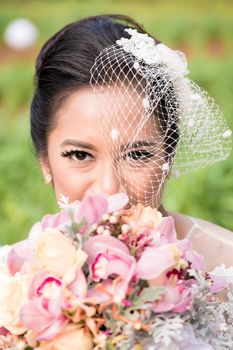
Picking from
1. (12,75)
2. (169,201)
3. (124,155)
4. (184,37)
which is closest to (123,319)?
(124,155)

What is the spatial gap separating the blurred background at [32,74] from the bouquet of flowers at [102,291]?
1.86 metres

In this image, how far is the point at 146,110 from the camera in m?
2.91

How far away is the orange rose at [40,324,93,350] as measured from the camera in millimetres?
2029

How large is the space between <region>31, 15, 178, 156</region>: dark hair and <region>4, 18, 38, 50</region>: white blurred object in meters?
10.8

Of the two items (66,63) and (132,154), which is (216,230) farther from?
(66,63)

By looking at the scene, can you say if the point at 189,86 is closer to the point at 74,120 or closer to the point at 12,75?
the point at 74,120

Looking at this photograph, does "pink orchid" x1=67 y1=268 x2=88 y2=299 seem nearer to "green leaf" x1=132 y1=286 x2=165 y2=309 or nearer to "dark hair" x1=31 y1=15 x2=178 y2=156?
"green leaf" x1=132 y1=286 x2=165 y2=309

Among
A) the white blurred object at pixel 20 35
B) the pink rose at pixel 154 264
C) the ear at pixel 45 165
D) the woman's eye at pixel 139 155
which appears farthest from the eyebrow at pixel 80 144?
the white blurred object at pixel 20 35

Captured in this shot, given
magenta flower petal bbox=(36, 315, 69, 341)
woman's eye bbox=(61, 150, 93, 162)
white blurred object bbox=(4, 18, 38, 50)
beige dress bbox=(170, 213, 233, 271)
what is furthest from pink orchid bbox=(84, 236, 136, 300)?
white blurred object bbox=(4, 18, 38, 50)

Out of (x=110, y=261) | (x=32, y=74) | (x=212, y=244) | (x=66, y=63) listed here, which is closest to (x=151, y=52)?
(x=66, y=63)

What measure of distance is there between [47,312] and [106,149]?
923 mm

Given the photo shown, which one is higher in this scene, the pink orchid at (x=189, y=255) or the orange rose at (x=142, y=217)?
→ the orange rose at (x=142, y=217)

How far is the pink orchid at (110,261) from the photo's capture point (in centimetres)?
202

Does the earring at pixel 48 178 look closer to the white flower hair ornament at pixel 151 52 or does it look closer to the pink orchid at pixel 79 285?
the white flower hair ornament at pixel 151 52
